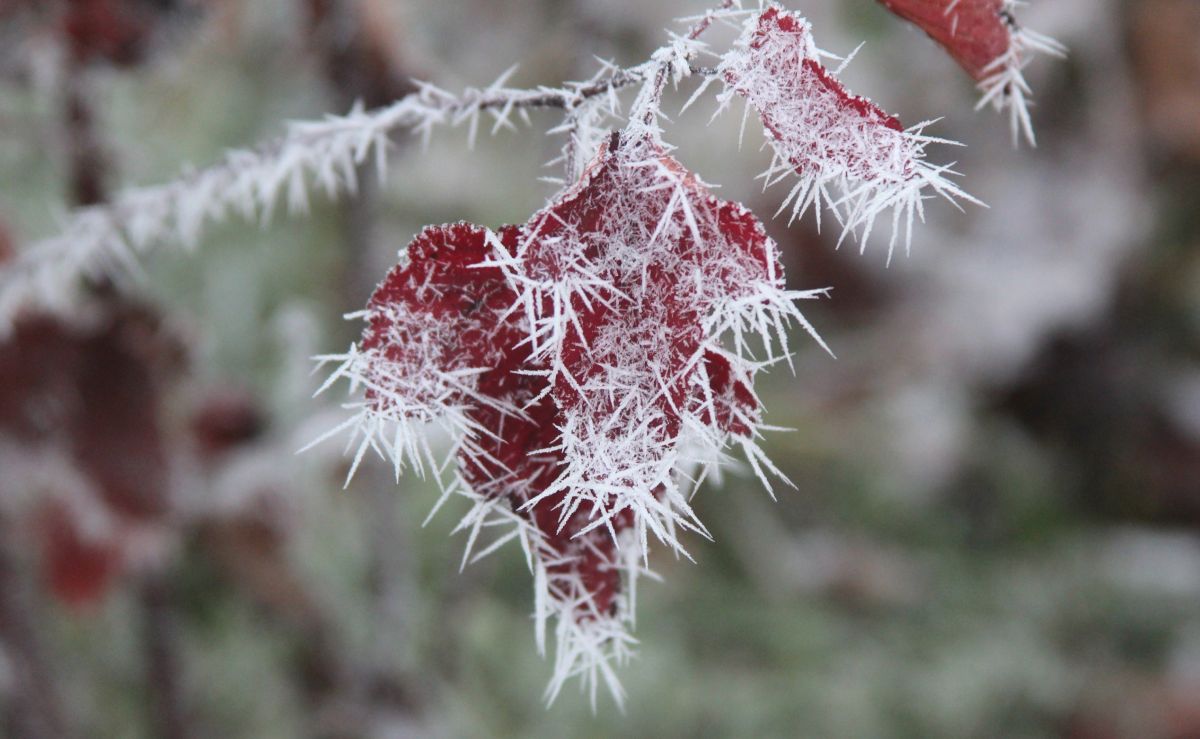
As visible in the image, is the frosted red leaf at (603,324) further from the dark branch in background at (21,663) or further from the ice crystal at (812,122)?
the dark branch in background at (21,663)

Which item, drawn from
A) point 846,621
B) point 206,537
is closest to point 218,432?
point 206,537

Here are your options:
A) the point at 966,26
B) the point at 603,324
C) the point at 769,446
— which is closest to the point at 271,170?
the point at 603,324

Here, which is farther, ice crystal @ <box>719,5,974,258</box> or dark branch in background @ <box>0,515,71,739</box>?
dark branch in background @ <box>0,515,71,739</box>

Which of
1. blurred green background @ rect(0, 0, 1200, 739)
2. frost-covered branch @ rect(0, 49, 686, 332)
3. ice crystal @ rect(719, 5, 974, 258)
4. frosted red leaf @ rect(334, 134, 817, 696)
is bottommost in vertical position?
frosted red leaf @ rect(334, 134, 817, 696)

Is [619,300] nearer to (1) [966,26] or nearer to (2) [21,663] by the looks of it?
(1) [966,26]

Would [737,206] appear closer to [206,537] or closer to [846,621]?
[206,537]

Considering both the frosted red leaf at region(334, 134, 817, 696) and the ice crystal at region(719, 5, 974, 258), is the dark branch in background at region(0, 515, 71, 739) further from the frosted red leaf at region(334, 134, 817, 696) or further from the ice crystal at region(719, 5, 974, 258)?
the ice crystal at region(719, 5, 974, 258)

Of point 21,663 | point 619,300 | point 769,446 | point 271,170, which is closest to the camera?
point 619,300

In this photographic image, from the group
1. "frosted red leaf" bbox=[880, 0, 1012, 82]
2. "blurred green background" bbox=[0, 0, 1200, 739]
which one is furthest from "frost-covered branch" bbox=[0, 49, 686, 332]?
"blurred green background" bbox=[0, 0, 1200, 739]
